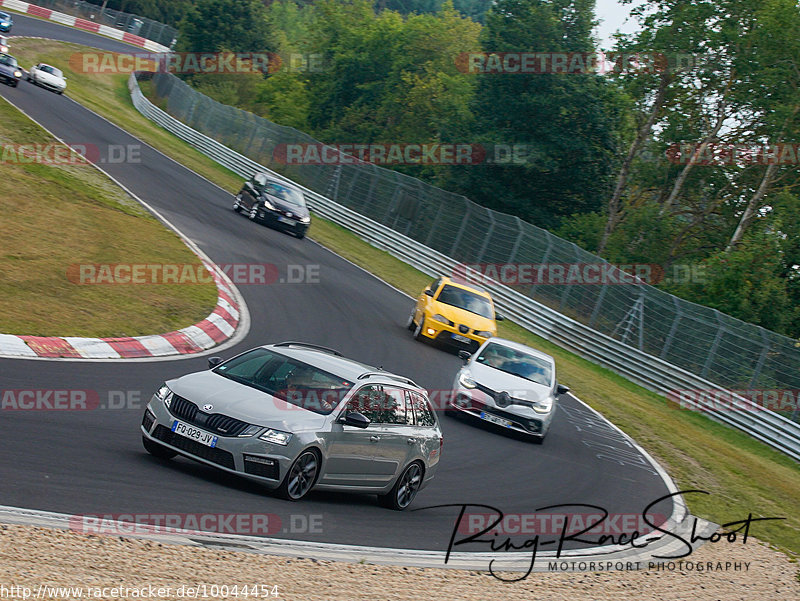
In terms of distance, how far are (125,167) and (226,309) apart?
54.2ft

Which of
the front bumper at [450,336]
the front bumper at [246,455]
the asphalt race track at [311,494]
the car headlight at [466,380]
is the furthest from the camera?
the front bumper at [450,336]

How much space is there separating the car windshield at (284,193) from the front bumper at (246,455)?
24392mm

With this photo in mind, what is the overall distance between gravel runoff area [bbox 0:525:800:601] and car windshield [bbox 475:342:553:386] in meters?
7.36

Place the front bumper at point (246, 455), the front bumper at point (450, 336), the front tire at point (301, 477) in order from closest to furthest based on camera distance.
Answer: the front bumper at point (246, 455) < the front tire at point (301, 477) < the front bumper at point (450, 336)

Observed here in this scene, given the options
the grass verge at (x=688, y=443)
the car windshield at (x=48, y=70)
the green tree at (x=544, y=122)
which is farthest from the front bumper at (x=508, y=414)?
the car windshield at (x=48, y=70)

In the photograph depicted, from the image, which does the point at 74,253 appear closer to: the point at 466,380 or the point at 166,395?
the point at 466,380

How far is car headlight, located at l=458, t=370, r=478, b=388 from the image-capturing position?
16484 millimetres

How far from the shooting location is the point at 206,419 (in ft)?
28.9

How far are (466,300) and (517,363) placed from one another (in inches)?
253

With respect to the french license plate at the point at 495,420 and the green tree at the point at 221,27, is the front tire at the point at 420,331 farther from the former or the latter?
the green tree at the point at 221,27

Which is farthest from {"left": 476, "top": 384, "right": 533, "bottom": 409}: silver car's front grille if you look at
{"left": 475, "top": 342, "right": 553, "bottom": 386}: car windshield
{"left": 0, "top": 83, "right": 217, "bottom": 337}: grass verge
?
{"left": 0, "top": 83, "right": 217, "bottom": 337}: grass verge

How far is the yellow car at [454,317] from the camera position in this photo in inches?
894

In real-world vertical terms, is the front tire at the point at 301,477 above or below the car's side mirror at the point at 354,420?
below

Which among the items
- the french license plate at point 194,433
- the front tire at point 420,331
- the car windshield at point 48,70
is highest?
the car windshield at point 48,70
